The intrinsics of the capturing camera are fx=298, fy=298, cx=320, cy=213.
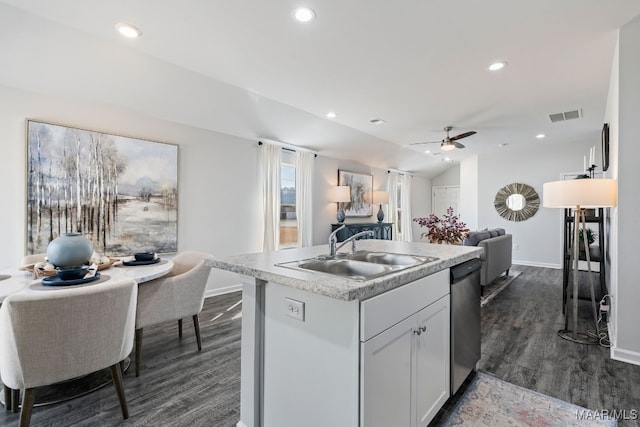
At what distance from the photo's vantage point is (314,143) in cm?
534

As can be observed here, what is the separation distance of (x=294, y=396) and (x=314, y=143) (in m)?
4.49

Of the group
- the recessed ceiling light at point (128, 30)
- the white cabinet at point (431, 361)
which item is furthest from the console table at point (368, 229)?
the recessed ceiling light at point (128, 30)

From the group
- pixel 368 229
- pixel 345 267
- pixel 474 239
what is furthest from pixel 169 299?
pixel 368 229

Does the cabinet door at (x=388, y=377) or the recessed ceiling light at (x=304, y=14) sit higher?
the recessed ceiling light at (x=304, y=14)

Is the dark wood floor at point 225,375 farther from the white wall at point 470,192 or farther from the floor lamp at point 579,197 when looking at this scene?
the white wall at point 470,192

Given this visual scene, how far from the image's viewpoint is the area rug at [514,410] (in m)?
1.72

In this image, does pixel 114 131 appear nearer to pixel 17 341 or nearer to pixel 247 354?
pixel 17 341

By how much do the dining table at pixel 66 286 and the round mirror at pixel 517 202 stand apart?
7.29m

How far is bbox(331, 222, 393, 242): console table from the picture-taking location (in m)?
5.91

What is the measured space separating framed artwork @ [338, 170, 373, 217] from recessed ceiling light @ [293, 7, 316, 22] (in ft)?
13.7

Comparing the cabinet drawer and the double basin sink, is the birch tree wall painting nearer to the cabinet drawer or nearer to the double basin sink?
the double basin sink

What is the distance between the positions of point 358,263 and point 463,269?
0.73 m

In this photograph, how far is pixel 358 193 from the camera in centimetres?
685

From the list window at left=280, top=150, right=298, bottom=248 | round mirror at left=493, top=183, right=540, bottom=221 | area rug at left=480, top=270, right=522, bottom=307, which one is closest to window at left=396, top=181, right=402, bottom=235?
round mirror at left=493, top=183, right=540, bottom=221
